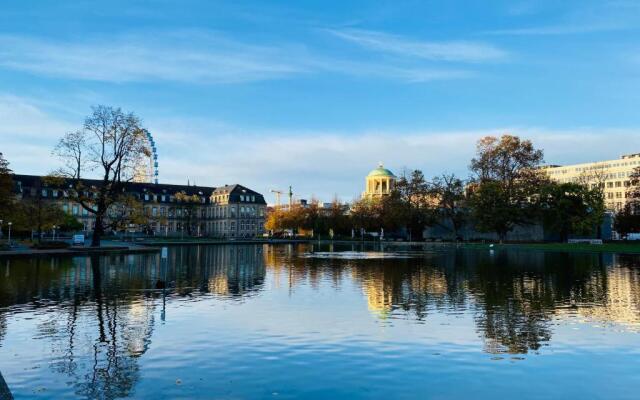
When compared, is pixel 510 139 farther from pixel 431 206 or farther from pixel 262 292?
pixel 262 292

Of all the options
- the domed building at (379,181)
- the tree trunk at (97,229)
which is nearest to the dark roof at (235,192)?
the domed building at (379,181)

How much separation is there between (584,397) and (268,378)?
280 inches

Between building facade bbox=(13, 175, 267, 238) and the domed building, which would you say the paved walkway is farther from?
the domed building

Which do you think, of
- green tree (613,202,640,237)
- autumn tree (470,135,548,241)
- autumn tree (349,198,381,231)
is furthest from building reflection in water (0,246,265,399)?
autumn tree (349,198,381,231)

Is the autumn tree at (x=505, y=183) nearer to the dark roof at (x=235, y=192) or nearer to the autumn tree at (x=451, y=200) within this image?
the autumn tree at (x=451, y=200)

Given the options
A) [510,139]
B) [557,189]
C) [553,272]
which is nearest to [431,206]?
[510,139]

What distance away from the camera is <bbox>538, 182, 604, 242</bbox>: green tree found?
93.8 metres

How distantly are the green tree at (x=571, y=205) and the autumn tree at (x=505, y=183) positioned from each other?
13.7ft

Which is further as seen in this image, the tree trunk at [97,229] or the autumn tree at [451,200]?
the autumn tree at [451,200]

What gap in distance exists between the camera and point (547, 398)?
1202 centimetres

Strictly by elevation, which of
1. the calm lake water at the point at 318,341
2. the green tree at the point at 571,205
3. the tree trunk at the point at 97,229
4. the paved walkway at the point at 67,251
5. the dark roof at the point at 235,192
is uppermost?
the dark roof at the point at 235,192

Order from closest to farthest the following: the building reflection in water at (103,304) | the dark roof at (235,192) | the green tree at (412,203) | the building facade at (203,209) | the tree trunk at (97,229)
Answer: the building reflection in water at (103,304)
the tree trunk at (97,229)
the green tree at (412,203)
the building facade at (203,209)
the dark roof at (235,192)

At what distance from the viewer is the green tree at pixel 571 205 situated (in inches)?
3693

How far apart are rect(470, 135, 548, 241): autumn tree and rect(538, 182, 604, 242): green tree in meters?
4.19
